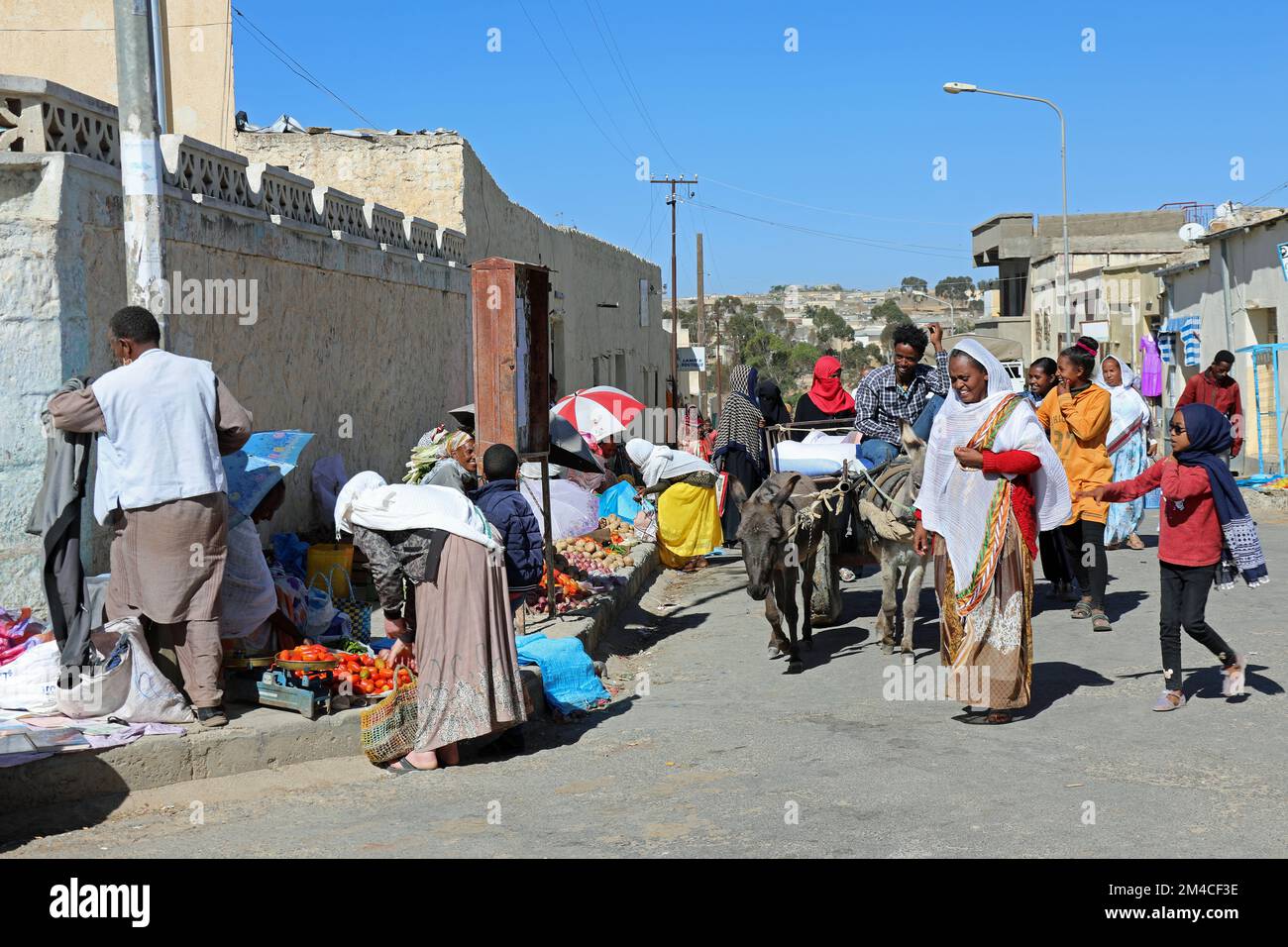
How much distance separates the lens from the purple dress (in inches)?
1022

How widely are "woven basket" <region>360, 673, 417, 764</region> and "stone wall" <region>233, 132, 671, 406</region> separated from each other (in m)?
11.2

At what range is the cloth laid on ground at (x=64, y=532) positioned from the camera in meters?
6.24

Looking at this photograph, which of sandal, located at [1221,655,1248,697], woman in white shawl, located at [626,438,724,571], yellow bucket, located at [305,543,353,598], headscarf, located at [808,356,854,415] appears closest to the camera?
sandal, located at [1221,655,1248,697]

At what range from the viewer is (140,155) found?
6.79 metres

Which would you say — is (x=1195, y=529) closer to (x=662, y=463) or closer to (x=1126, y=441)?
(x=1126, y=441)

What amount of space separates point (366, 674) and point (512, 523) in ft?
3.67

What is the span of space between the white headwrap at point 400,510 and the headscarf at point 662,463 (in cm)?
673

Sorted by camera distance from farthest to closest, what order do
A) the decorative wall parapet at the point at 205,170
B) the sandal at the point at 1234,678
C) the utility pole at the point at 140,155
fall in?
the decorative wall parapet at the point at 205,170
the sandal at the point at 1234,678
the utility pole at the point at 140,155

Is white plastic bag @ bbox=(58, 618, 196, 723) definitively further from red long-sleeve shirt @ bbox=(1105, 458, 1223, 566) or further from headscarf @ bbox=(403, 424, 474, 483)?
red long-sleeve shirt @ bbox=(1105, 458, 1223, 566)

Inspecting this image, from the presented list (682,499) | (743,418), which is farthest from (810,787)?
(743,418)

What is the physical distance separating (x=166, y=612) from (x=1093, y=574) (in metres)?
6.45

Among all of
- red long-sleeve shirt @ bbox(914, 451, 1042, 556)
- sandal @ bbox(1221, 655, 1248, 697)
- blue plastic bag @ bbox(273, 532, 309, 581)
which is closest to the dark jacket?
red long-sleeve shirt @ bbox(914, 451, 1042, 556)

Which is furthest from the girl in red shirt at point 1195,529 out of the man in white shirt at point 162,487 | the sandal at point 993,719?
the man in white shirt at point 162,487

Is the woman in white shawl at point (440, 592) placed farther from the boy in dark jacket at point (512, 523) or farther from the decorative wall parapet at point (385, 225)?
the decorative wall parapet at point (385, 225)
